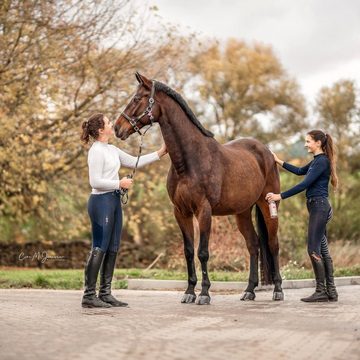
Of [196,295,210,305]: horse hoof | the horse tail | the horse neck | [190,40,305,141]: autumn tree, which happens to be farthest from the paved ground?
[190,40,305,141]: autumn tree

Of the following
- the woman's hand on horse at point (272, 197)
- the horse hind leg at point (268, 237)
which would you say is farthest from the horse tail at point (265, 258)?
the woman's hand on horse at point (272, 197)

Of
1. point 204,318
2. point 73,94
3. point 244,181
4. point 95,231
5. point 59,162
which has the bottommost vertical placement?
point 204,318

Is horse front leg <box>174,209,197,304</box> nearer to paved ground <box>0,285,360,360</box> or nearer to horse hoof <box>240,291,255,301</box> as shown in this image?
paved ground <box>0,285,360,360</box>

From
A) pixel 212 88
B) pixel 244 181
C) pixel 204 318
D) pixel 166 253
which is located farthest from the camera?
pixel 212 88

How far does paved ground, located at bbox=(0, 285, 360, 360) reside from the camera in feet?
18.7

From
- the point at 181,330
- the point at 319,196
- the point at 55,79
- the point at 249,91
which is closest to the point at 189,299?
the point at 319,196

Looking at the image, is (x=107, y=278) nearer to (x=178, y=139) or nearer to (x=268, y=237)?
(x=178, y=139)

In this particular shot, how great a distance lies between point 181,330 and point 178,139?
341 centimetres

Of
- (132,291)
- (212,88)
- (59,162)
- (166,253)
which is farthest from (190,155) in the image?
(212,88)

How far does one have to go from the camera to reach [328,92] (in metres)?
37.2

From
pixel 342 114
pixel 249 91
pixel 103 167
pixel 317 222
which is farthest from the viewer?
pixel 249 91

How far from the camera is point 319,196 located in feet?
33.0

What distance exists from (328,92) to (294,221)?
14643mm

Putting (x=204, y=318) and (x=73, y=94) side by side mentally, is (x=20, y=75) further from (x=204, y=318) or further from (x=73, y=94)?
(x=204, y=318)
